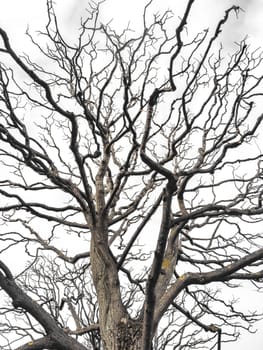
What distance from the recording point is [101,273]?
203 inches

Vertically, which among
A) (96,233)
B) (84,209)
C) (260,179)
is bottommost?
(96,233)

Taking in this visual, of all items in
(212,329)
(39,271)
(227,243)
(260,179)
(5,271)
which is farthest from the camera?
(39,271)

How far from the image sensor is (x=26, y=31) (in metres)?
5.83

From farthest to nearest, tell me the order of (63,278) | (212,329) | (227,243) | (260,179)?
(63,278)
(227,243)
(260,179)
(212,329)

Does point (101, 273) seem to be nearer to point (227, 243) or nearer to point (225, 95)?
point (227, 243)

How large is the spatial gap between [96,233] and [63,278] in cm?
217

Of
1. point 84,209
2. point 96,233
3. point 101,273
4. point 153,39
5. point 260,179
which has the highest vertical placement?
point 153,39

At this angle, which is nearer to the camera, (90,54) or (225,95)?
(225,95)

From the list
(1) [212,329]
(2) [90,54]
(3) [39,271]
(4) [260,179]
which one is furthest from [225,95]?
(3) [39,271]

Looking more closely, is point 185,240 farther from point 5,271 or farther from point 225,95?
point 5,271

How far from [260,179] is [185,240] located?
4.44ft

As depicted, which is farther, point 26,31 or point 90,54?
point 90,54

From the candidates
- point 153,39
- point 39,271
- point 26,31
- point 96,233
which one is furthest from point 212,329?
point 39,271

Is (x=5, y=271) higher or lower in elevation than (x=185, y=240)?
lower
